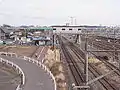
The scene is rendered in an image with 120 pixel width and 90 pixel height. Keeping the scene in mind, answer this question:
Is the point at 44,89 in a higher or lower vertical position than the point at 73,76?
higher

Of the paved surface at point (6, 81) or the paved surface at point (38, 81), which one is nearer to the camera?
the paved surface at point (38, 81)

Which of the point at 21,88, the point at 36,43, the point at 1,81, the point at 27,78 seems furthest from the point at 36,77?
the point at 36,43

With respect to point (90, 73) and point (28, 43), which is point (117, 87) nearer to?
point (90, 73)

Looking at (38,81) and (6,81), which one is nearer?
(38,81)

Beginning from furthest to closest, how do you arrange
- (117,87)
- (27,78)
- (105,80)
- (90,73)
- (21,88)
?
(90,73) → (105,80) → (117,87) → (27,78) → (21,88)

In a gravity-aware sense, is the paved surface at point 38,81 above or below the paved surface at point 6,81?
above

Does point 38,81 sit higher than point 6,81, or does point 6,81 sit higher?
point 38,81

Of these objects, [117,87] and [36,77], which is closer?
[36,77]

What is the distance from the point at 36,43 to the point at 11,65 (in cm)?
4433

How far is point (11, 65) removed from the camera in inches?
1073

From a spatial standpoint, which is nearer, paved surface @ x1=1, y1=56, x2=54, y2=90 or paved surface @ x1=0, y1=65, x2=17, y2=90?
paved surface @ x1=1, y1=56, x2=54, y2=90

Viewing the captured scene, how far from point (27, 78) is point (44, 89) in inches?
160

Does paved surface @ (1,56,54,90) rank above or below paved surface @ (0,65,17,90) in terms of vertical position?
above

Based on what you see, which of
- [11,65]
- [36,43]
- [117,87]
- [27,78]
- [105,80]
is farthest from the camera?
[36,43]
